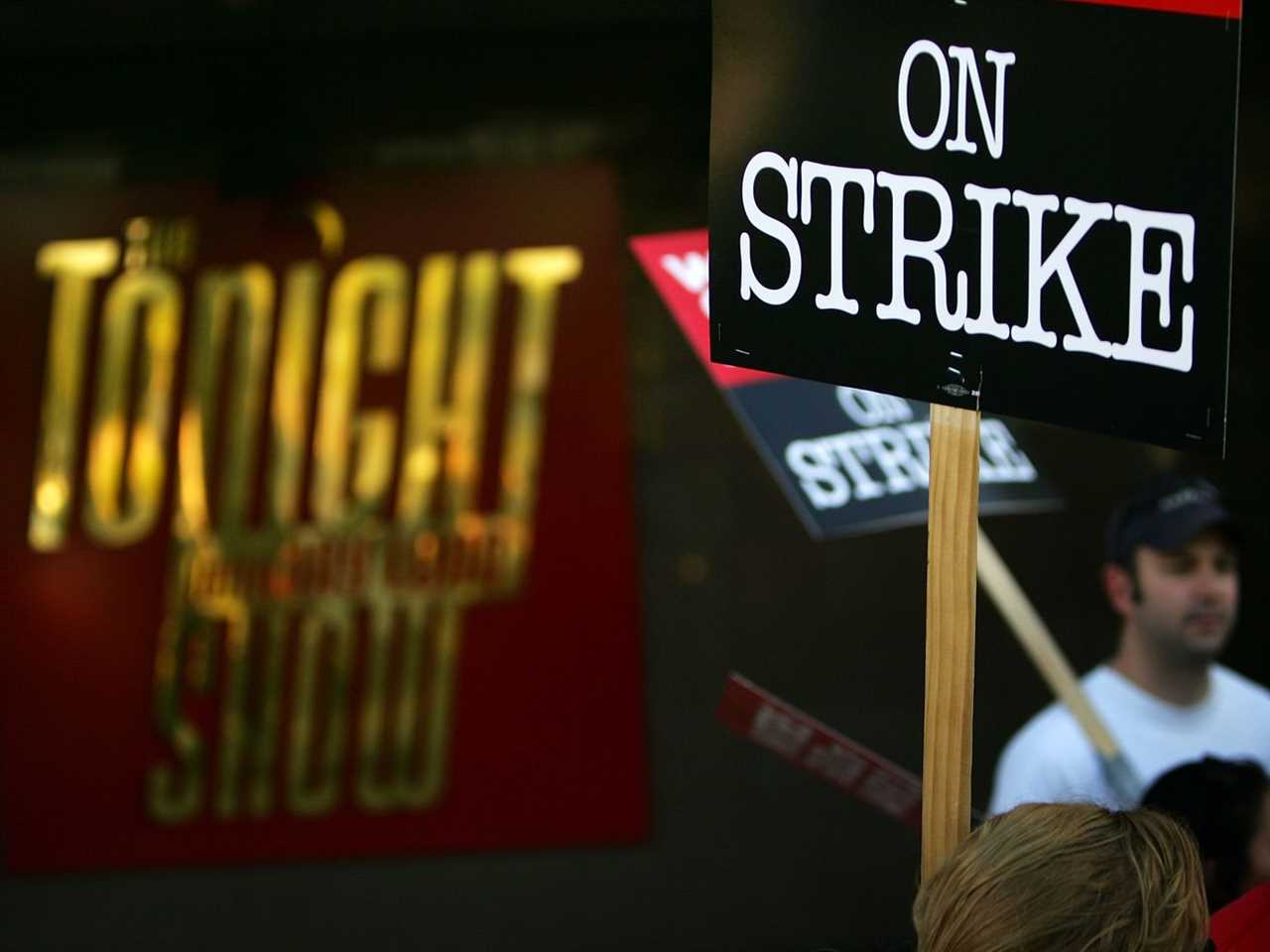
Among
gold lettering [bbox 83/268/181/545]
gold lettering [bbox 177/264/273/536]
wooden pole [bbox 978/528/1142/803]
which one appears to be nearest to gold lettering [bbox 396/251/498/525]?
gold lettering [bbox 177/264/273/536]

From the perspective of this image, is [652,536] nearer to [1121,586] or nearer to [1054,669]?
[1121,586]

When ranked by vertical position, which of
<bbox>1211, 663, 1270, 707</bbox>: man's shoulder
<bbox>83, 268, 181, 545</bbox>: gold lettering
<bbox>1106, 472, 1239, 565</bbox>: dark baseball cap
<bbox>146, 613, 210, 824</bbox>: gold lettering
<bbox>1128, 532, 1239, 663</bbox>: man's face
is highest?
<bbox>83, 268, 181, 545</bbox>: gold lettering

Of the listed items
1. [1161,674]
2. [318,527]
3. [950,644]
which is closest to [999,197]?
[950,644]

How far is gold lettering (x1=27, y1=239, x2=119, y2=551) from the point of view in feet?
15.2

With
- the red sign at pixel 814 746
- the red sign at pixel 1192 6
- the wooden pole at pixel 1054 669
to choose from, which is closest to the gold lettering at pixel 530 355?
the wooden pole at pixel 1054 669

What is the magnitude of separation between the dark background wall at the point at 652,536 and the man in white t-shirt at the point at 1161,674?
0.26 metres

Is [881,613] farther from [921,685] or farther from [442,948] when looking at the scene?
[442,948]

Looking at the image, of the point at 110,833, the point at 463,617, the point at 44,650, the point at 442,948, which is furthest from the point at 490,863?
the point at 44,650

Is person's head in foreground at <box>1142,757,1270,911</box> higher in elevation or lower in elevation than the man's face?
lower

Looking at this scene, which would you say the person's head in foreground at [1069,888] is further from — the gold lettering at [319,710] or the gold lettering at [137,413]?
the gold lettering at [137,413]

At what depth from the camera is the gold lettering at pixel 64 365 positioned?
4.64 m


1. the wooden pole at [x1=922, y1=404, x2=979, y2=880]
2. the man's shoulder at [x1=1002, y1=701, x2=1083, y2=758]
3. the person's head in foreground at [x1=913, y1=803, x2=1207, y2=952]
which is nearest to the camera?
the person's head in foreground at [x1=913, y1=803, x2=1207, y2=952]

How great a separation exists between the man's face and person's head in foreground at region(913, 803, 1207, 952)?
2511mm

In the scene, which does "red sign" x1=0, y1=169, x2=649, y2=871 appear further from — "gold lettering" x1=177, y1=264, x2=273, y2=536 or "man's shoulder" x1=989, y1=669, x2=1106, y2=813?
"man's shoulder" x1=989, y1=669, x2=1106, y2=813
